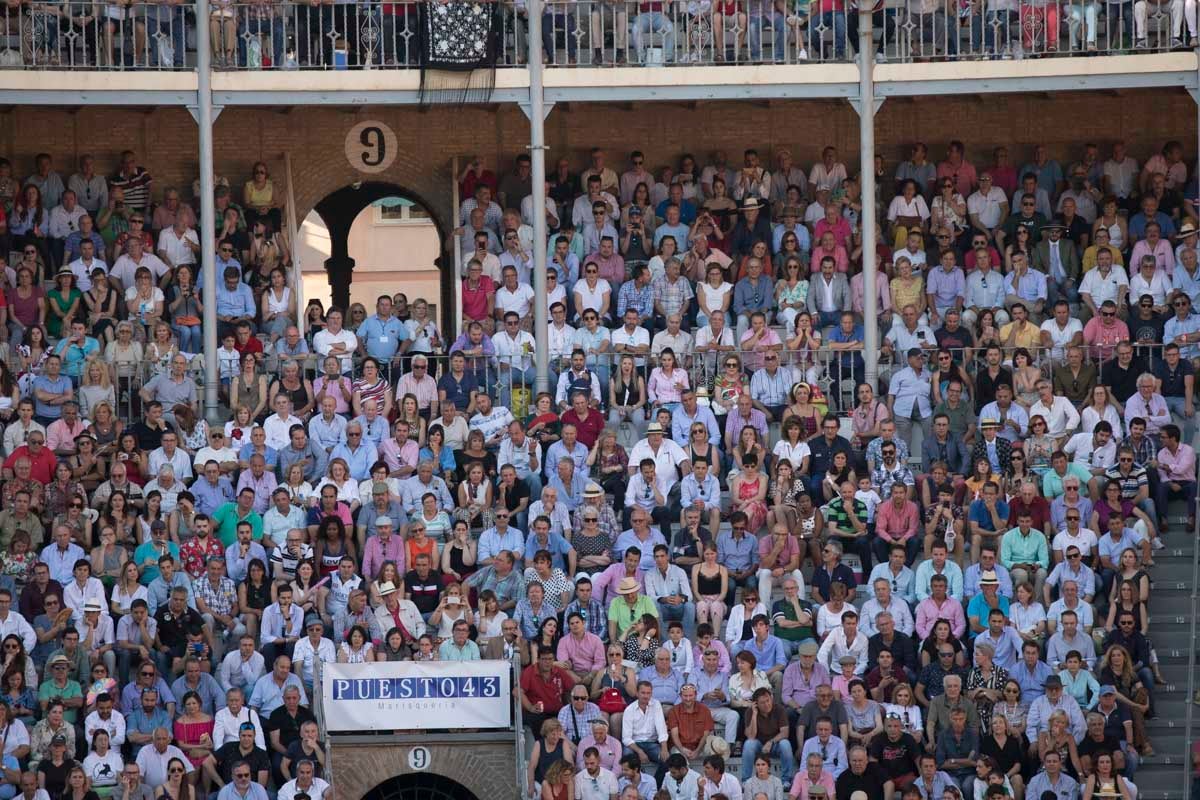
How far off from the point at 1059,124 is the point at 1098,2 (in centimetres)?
265

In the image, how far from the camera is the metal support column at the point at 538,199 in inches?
1003

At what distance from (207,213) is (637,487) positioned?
553 centimetres

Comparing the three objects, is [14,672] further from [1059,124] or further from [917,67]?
[1059,124]

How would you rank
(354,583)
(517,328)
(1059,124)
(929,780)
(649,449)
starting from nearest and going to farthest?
(929,780)
(354,583)
(649,449)
(517,328)
(1059,124)

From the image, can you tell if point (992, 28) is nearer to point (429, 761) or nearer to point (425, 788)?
point (429, 761)

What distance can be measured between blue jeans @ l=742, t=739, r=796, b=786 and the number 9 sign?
10735 millimetres

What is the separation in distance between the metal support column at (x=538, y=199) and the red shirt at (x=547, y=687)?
14.9 ft

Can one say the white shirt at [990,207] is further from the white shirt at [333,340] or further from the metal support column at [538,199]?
the white shirt at [333,340]

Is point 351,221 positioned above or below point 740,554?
above

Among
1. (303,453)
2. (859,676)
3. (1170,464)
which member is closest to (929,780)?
(859,676)

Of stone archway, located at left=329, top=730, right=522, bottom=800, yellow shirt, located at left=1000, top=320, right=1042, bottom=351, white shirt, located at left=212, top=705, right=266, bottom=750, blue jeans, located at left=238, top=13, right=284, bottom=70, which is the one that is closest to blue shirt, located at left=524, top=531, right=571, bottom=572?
stone archway, located at left=329, top=730, right=522, bottom=800

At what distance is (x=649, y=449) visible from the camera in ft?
77.4

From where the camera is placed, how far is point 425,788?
857 inches

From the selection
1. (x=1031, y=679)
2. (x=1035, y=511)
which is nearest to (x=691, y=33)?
(x=1035, y=511)
